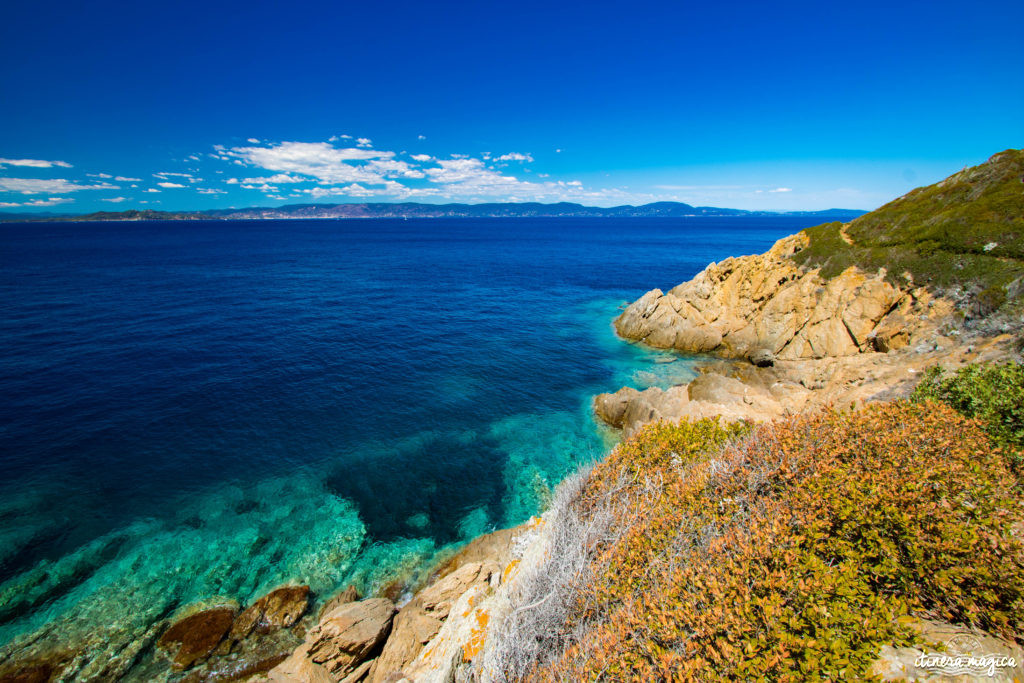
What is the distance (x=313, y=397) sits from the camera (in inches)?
1282

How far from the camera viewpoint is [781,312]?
38.8 m

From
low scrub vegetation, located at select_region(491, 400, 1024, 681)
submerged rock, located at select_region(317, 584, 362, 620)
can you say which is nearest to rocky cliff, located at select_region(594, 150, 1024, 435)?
low scrub vegetation, located at select_region(491, 400, 1024, 681)

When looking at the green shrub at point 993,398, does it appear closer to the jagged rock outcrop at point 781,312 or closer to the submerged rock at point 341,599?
the jagged rock outcrop at point 781,312

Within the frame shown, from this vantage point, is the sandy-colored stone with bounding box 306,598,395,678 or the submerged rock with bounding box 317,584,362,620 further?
the submerged rock with bounding box 317,584,362,620

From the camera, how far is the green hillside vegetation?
94.6 ft

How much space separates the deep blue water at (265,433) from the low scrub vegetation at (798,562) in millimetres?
13328

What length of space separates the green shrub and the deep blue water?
16.7 meters

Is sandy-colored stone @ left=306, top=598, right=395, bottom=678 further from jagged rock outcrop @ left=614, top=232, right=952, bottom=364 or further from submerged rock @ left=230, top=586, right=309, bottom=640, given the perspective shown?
jagged rock outcrop @ left=614, top=232, right=952, bottom=364

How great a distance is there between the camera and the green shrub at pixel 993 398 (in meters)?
11.7

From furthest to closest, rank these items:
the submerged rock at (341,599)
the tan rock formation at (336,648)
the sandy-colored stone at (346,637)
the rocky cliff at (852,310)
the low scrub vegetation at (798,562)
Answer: the rocky cliff at (852,310) → the submerged rock at (341,599) → the sandy-colored stone at (346,637) → the tan rock formation at (336,648) → the low scrub vegetation at (798,562)

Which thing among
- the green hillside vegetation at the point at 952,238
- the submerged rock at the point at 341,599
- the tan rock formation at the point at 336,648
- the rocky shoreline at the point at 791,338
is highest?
the green hillside vegetation at the point at 952,238

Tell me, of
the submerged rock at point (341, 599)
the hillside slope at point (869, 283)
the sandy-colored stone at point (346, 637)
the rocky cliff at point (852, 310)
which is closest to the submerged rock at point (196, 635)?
the submerged rock at point (341, 599)

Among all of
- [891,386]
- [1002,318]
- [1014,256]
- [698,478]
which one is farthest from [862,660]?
[1014,256]

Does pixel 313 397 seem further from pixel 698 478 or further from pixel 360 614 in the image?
pixel 698 478
